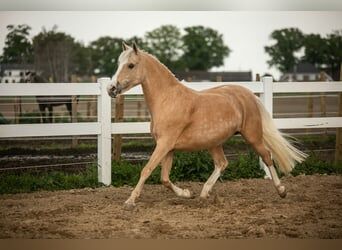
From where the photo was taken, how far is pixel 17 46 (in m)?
4.36

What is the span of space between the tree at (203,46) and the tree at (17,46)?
115cm

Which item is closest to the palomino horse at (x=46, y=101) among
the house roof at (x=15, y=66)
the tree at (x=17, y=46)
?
the house roof at (x=15, y=66)

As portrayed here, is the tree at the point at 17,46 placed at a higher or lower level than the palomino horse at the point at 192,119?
higher

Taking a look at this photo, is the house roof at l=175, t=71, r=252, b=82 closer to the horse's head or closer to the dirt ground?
the horse's head

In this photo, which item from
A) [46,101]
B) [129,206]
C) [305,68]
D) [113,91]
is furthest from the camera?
[46,101]

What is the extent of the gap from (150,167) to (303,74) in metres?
1.69

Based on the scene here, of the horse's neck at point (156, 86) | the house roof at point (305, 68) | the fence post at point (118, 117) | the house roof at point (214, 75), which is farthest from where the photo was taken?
the fence post at point (118, 117)

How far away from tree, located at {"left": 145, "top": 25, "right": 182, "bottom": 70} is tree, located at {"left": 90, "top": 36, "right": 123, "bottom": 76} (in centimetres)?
24

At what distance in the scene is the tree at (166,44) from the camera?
173 inches

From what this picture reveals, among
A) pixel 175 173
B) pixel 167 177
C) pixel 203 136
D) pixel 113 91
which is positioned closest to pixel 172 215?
pixel 167 177

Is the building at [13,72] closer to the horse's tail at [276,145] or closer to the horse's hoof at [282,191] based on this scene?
the horse's tail at [276,145]

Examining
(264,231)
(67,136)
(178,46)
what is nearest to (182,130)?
(178,46)

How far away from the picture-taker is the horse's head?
406 centimetres

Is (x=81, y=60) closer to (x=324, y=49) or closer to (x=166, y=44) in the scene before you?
(x=166, y=44)
